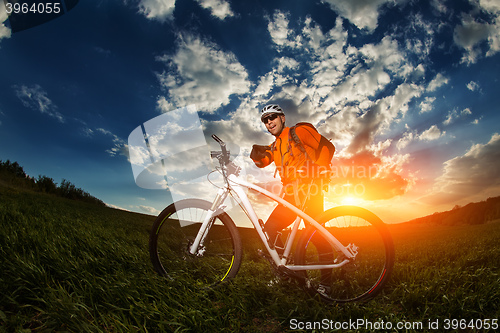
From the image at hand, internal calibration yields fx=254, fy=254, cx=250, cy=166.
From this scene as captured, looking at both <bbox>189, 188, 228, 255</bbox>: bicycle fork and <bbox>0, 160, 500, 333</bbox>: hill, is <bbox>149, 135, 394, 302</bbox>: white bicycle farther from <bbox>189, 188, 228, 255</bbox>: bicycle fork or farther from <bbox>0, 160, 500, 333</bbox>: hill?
<bbox>0, 160, 500, 333</bbox>: hill

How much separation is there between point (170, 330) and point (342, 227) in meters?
2.62

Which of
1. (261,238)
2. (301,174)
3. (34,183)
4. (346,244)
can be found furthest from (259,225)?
(34,183)

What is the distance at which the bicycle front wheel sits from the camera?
355 centimetres

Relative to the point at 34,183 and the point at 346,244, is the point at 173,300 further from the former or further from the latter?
the point at 34,183

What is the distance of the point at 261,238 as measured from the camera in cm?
361

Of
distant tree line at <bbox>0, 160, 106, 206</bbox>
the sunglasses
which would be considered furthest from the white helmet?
distant tree line at <bbox>0, 160, 106, 206</bbox>

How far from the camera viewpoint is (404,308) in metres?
3.14

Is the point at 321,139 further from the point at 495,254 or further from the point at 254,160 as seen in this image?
the point at 495,254

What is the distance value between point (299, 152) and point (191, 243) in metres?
2.08

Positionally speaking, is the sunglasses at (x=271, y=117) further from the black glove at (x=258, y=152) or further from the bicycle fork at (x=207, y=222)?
the bicycle fork at (x=207, y=222)

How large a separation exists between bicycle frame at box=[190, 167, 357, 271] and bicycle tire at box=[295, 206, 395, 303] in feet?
0.31

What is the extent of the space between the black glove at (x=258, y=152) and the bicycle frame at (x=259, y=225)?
59cm

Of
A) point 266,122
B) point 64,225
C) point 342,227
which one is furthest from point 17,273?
point 342,227

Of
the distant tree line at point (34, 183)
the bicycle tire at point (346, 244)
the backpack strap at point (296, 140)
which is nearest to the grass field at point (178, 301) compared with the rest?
the bicycle tire at point (346, 244)
